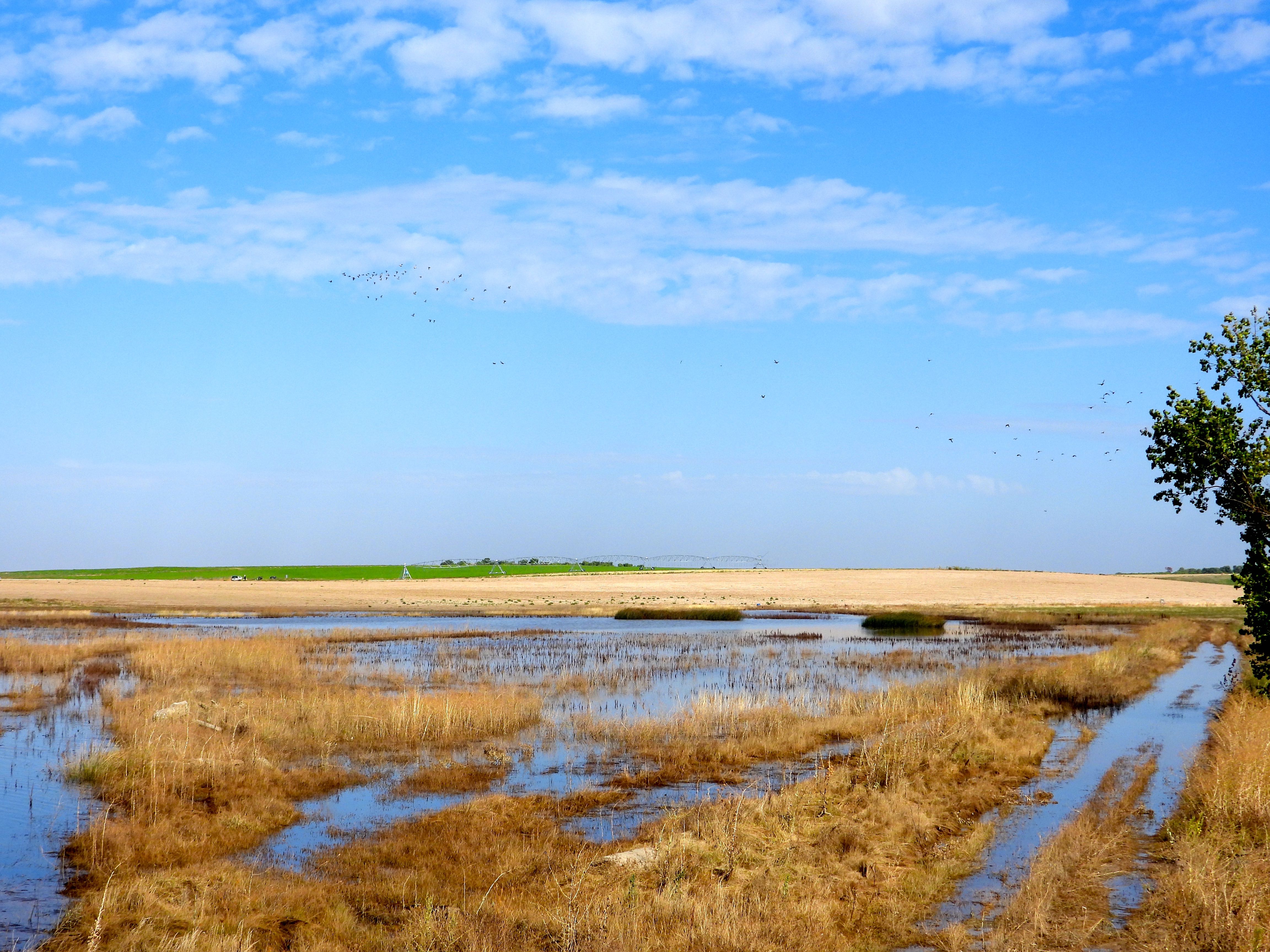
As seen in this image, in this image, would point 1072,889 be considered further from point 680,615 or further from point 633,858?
point 680,615

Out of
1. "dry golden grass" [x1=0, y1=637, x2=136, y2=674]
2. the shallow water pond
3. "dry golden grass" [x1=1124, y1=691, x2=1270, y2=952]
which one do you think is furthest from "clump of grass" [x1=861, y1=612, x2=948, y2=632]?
"dry golden grass" [x1=1124, y1=691, x2=1270, y2=952]

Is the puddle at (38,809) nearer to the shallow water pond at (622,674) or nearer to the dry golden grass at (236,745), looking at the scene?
the dry golden grass at (236,745)

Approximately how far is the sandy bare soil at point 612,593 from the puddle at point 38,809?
2361 inches

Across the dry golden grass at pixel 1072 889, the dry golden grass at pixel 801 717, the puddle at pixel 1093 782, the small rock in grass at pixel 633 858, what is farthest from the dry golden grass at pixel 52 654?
the dry golden grass at pixel 1072 889

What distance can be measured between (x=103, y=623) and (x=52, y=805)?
5505 centimetres

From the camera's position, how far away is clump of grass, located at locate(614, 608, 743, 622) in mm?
78312

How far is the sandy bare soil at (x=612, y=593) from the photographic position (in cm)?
9531

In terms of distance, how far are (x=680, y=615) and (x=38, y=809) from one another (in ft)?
206

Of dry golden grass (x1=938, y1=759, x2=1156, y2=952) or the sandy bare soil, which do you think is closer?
dry golden grass (x1=938, y1=759, x2=1156, y2=952)

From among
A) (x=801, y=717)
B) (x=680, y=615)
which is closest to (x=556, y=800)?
(x=801, y=717)

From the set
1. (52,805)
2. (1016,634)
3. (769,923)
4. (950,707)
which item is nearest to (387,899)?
(769,923)

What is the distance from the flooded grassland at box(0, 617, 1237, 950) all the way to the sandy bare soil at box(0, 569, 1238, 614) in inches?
→ 2127

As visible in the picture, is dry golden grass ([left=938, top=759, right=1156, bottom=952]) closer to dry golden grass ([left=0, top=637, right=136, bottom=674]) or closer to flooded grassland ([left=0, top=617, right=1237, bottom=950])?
flooded grassland ([left=0, top=617, right=1237, bottom=950])

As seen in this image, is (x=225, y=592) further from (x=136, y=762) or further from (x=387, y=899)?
(x=387, y=899)
